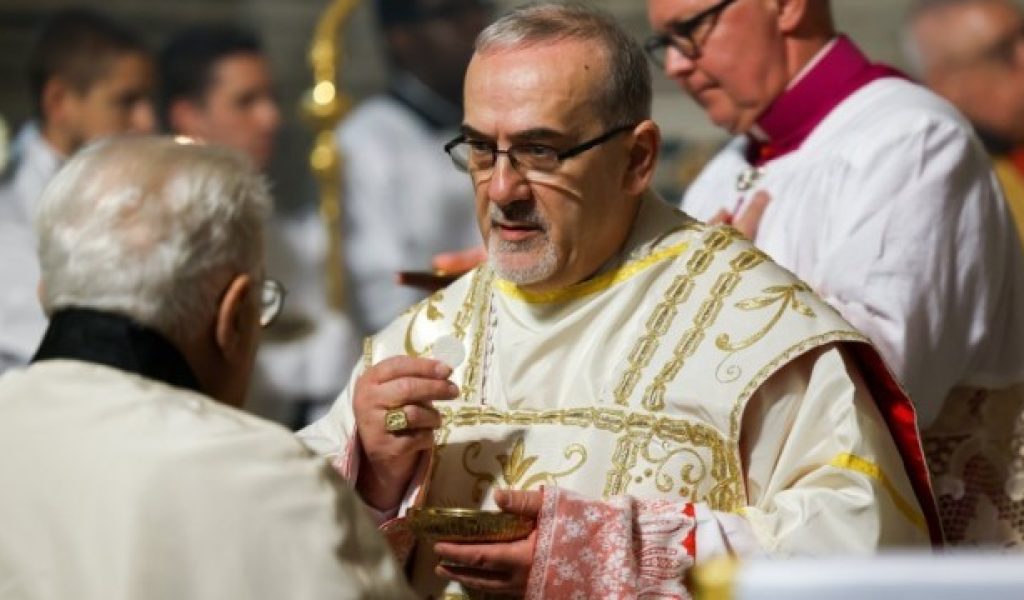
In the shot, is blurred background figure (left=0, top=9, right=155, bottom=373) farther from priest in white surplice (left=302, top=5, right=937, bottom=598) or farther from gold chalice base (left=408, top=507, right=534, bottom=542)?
gold chalice base (left=408, top=507, right=534, bottom=542)

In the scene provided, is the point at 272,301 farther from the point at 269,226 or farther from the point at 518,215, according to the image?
the point at 269,226

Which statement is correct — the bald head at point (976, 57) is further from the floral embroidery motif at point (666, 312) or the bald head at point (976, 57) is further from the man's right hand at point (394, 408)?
the man's right hand at point (394, 408)

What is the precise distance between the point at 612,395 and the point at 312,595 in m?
1.20

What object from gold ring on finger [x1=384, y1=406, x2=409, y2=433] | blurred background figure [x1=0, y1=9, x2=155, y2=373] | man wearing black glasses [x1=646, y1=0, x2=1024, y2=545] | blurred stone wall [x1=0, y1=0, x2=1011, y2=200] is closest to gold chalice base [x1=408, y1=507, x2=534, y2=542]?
gold ring on finger [x1=384, y1=406, x2=409, y2=433]

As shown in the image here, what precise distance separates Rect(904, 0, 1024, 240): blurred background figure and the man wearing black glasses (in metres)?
4.89

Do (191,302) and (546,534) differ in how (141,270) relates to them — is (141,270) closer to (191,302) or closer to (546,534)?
(191,302)

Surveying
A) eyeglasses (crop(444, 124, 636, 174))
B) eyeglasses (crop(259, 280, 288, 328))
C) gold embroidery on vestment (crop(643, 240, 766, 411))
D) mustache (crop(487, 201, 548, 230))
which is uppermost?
eyeglasses (crop(444, 124, 636, 174))

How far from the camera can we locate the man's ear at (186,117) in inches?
403

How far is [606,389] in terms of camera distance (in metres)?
4.20

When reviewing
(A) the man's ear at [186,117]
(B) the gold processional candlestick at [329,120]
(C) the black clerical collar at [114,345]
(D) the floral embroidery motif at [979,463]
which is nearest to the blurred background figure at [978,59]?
(B) the gold processional candlestick at [329,120]

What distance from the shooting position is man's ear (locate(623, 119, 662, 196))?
432cm

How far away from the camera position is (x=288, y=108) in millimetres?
10445

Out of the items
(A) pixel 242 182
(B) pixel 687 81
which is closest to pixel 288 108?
(B) pixel 687 81

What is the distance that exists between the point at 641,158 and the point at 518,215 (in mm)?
295
